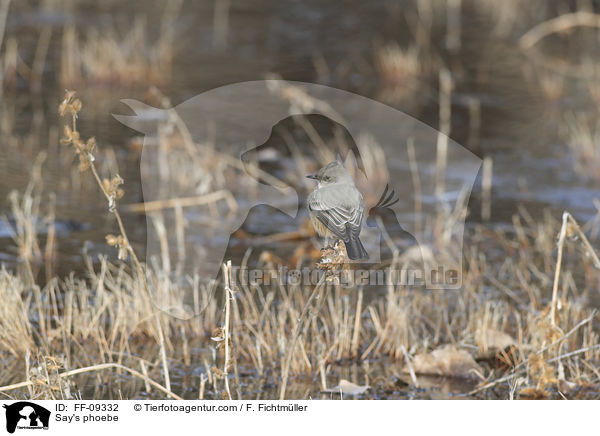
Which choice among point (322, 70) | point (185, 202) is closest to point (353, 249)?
point (185, 202)

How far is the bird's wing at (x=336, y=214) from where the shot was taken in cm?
264

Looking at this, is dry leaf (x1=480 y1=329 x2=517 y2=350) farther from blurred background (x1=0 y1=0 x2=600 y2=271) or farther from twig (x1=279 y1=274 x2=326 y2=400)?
blurred background (x1=0 y1=0 x2=600 y2=271)

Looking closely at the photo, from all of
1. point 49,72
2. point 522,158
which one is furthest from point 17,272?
point 49,72

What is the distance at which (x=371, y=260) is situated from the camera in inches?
193

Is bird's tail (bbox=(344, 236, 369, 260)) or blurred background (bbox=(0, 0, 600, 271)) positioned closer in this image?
bird's tail (bbox=(344, 236, 369, 260))

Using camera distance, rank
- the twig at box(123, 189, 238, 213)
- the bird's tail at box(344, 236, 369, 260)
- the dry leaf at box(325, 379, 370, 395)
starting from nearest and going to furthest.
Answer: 1. the bird's tail at box(344, 236, 369, 260)
2. the dry leaf at box(325, 379, 370, 395)
3. the twig at box(123, 189, 238, 213)

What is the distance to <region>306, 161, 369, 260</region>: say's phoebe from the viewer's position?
2.64m
